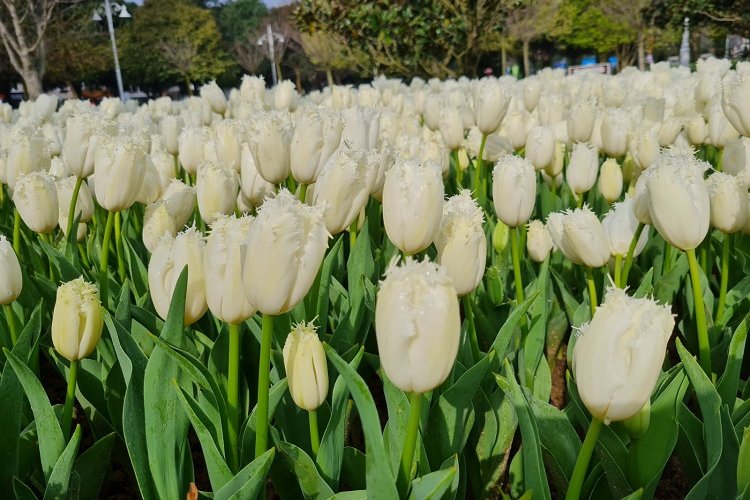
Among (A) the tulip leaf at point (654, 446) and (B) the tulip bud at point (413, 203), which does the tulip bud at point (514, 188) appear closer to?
(B) the tulip bud at point (413, 203)

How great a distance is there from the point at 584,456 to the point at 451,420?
288mm

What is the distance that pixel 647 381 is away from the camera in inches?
33.7

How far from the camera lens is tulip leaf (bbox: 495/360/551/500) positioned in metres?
1.00

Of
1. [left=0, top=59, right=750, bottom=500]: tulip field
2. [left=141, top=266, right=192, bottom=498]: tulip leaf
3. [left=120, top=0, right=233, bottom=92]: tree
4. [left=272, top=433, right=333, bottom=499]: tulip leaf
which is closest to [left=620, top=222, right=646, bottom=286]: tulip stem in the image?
[left=0, top=59, right=750, bottom=500]: tulip field

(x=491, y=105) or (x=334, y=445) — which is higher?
(x=491, y=105)

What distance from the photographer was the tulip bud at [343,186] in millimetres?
1291

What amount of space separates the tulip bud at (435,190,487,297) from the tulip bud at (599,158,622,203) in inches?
40.9

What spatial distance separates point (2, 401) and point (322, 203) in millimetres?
699

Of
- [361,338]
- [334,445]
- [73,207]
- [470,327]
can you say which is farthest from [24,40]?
[334,445]

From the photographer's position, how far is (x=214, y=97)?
12.8 ft

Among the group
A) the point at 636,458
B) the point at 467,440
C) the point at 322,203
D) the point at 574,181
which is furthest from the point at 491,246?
the point at 322,203

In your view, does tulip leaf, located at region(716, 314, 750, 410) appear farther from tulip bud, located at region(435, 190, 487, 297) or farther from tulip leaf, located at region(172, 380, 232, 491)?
tulip leaf, located at region(172, 380, 232, 491)

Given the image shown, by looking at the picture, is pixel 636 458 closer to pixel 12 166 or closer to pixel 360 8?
pixel 12 166

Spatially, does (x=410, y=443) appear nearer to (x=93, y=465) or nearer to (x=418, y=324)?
(x=418, y=324)
